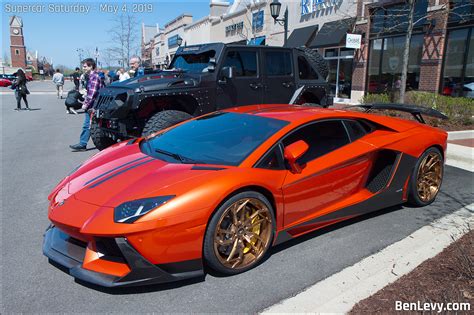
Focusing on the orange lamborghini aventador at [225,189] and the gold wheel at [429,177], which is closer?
the orange lamborghini aventador at [225,189]

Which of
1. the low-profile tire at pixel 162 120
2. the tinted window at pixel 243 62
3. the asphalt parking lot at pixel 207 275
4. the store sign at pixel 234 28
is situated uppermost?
the store sign at pixel 234 28

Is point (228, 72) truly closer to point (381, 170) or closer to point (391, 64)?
point (381, 170)

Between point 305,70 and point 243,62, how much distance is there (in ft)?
5.27

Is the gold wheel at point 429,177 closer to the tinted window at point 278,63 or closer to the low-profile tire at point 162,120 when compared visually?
the low-profile tire at point 162,120

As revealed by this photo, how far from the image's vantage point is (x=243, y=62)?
706 cm

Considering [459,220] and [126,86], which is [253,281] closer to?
[459,220]

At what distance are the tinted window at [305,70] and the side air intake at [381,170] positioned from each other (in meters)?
4.13

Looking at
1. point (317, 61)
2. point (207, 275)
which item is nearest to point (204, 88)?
point (317, 61)

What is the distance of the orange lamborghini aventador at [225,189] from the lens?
8.55ft

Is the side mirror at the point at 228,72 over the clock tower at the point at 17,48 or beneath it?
beneath

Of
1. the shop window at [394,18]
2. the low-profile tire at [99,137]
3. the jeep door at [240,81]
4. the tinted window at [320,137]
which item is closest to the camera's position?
Answer: the tinted window at [320,137]

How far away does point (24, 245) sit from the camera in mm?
3512

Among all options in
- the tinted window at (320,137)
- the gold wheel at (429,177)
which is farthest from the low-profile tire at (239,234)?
the gold wheel at (429,177)

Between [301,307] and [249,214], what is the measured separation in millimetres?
818
